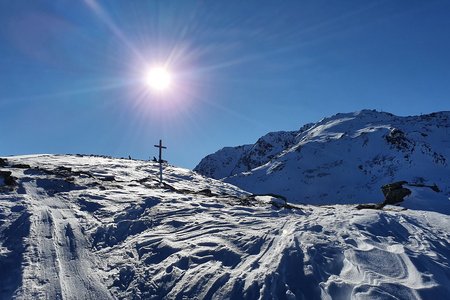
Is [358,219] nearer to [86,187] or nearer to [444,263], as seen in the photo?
[444,263]

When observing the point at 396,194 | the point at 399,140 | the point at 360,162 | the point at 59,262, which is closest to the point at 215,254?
the point at 59,262

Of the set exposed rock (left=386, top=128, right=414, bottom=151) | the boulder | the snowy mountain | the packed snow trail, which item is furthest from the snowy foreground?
exposed rock (left=386, top=128, right=414, bottom=151)

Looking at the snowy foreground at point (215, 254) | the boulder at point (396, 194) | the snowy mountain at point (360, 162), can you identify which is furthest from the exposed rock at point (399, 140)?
the snowy foreground at point (215, 254)

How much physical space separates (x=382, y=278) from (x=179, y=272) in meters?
3.82

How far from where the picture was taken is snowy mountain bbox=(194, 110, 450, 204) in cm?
3791

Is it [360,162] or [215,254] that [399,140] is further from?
[215,254]

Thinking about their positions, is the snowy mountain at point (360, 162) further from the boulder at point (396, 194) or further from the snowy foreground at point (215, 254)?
the snowy foreground at point (215, 254)

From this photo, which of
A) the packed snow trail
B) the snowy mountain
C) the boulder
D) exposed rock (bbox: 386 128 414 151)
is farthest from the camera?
exposed rock (bbox: 386 128 414 151)

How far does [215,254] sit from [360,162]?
43187 millimetres

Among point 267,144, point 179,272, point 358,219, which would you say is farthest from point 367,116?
point 179,272

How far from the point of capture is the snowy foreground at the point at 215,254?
6008 millimetres

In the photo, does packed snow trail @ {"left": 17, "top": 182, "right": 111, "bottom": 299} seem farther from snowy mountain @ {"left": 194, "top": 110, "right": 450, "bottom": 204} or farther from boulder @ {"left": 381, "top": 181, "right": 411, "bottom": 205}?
snowy mountain @ {"left": 194, "top": 110, "right": 450, "bottom": 204}

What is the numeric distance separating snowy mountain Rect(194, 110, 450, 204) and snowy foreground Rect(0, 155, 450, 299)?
85.5 feet

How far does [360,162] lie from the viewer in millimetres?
46531
